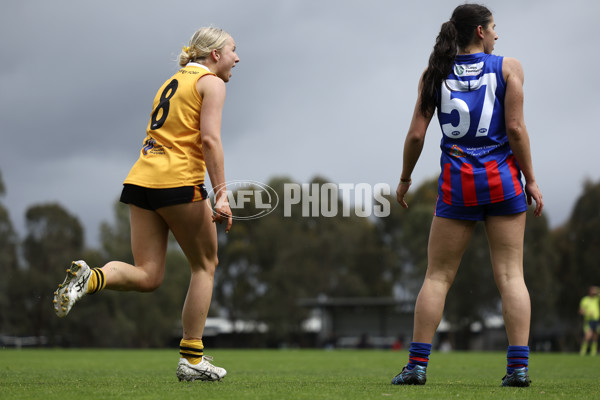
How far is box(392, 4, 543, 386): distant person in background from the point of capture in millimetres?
4758

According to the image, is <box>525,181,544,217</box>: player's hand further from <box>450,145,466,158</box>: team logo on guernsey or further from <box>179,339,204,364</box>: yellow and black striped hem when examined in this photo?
<box>179,339,204,364</box>: yellow and black striped hem

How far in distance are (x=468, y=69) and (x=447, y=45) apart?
0.70ft

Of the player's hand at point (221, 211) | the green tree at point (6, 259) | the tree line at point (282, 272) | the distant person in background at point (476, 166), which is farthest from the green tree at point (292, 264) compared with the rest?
the player's hand at point (221, 211)

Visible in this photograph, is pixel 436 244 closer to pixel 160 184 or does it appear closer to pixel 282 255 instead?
pixel 160 184

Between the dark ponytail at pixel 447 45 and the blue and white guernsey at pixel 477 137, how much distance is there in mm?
66

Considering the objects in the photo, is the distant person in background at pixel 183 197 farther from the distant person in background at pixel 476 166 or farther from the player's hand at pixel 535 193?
the player's hand at pixel 535 193

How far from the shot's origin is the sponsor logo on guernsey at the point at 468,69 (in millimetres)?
4840

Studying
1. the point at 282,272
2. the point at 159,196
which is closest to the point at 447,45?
Answer: the point at 159,196

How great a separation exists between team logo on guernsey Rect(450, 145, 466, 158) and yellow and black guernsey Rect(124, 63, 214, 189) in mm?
1630

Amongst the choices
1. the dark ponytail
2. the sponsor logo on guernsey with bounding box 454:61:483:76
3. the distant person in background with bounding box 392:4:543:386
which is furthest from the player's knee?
the sponsor logo on guernsey with bounding box 454:61:483:76

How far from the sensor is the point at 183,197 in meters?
4.73

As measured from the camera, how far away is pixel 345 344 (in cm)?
5609

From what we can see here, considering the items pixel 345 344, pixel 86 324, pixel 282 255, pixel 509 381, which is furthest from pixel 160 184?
pixel 345 344

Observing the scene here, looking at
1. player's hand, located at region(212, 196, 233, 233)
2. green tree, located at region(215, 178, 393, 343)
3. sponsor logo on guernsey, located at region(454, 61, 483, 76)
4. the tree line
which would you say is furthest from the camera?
green tree, located at region(215, 178, 393, 343)
